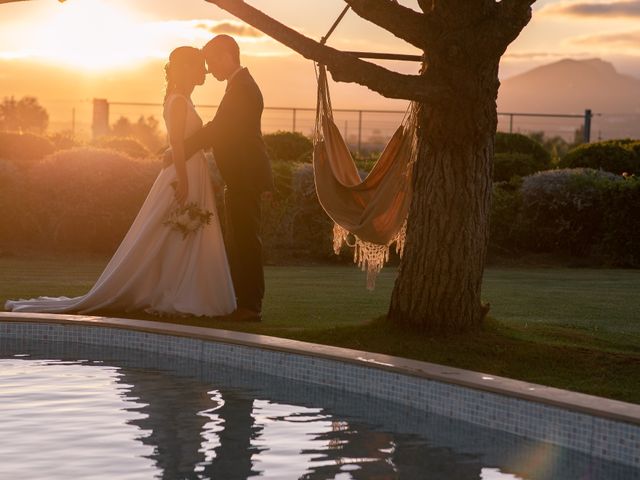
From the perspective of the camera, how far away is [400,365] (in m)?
5.71

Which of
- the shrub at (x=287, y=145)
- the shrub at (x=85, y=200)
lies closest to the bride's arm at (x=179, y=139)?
the shrub at (x=85, y=200)

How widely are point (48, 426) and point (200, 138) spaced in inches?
132

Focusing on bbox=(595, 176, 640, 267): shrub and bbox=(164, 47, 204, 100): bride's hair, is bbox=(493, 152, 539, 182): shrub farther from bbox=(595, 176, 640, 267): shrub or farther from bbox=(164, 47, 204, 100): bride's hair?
bbox=(164, 47, 204, 100): bride's hair

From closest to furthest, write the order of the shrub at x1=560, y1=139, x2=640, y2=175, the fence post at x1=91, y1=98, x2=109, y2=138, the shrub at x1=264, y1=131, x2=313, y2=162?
the shrub at x1=560, y1=139, x2=640, y2=175
the shrub at x1=264, y1=131, x2=313, y2=162
the fence post at x1=91, y1=98, x2=109, y2=138

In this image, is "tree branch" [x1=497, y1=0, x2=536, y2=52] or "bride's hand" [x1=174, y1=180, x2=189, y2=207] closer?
"tree branch" [x1=497, y1=0, x2=536, y2=52]

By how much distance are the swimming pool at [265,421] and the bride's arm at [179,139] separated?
145 cm

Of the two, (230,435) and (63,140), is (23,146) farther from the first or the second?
(230,435)

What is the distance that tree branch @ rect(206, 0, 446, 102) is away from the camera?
21.9 ft

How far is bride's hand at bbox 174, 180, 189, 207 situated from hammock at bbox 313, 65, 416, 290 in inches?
41.2

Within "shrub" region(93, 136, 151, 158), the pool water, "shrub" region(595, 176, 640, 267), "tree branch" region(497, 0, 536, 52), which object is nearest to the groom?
the pool water

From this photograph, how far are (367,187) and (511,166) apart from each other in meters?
11.9

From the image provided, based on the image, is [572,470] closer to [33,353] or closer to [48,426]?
[48,426]

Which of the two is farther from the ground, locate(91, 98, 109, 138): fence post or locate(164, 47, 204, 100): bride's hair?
locate(91, 98, 109, 138): fence post

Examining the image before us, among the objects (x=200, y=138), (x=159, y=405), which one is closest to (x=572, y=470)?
(x=159, y=405)
